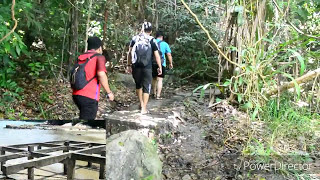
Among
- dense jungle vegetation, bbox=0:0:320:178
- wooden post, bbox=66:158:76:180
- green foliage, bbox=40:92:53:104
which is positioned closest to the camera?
wooden post, bbox=66:158:76:180

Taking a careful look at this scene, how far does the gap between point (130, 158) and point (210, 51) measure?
715 centimetres

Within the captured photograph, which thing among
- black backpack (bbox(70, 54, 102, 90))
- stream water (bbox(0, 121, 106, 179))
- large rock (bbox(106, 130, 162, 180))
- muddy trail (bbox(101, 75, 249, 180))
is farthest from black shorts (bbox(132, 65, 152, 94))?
stream water (bbox(0, 121, 106, 179))

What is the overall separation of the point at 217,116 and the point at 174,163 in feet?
5.00

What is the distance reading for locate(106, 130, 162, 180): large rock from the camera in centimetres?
150

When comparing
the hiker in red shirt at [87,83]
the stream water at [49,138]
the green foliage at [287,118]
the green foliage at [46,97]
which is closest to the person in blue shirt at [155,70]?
the green foliage at [46,97]

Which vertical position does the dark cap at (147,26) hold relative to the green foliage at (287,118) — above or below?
above

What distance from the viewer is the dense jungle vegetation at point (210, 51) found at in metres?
3.37

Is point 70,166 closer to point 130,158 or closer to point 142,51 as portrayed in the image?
point 130,158

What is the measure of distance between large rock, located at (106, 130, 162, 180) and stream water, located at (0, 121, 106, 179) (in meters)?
0.17

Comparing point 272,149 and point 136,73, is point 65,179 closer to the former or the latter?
point 272,149

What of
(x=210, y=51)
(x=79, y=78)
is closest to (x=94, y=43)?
(x=79, y=78)

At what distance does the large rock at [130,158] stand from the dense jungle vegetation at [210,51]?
70cm

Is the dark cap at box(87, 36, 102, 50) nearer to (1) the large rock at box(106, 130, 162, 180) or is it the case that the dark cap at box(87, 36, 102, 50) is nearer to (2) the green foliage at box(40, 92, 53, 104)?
(1) the large rock at box(106, 130, 162, 180)

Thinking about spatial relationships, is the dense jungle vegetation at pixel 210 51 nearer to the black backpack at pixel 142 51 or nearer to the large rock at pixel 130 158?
the large rock at pixel 130 158
